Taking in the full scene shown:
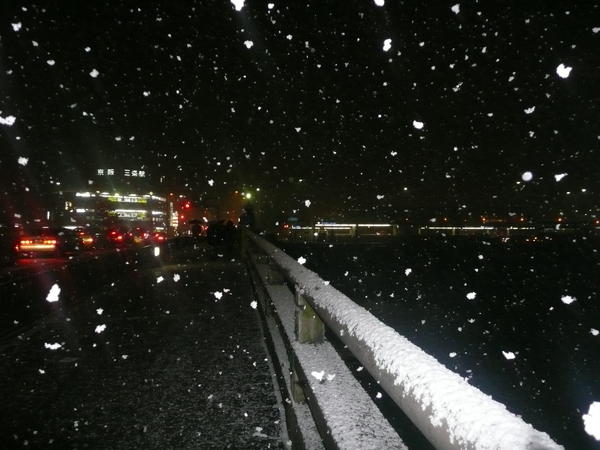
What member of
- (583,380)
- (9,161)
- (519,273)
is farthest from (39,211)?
(583,380)

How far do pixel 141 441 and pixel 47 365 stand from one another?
112 inches

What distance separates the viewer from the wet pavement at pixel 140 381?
4426 mm

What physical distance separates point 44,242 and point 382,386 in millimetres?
28424

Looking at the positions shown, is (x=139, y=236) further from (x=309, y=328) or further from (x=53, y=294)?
(x=309, y=328)

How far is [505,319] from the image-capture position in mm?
11688

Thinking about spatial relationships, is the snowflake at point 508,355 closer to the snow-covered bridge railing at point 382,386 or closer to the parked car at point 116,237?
the snow-covered bridge railing at point 382,386

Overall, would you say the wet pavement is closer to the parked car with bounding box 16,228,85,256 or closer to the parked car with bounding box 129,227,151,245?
the parked car with bounding box 16,228,85,256

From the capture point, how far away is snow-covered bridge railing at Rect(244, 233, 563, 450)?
1307mm

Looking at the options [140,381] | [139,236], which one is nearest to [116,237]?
[139,236]

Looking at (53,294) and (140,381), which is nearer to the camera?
(140,381)

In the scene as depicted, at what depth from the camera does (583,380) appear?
6.97m

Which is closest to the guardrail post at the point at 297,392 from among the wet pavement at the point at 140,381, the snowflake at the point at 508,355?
the wet pavement at the point at 140,381

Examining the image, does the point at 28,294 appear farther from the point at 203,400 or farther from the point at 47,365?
the point at 203,400

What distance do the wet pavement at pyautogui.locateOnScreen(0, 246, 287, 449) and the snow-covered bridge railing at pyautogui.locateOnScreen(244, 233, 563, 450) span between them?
0.88m
